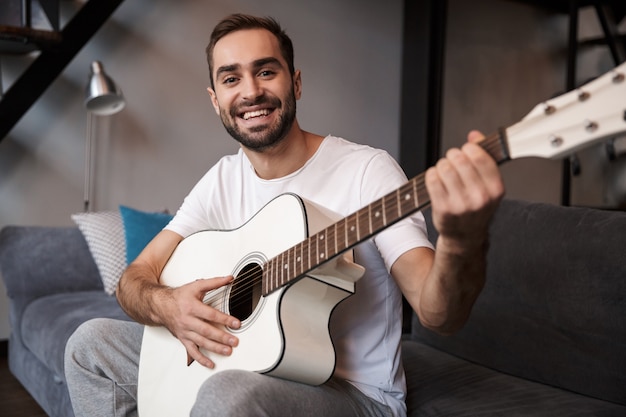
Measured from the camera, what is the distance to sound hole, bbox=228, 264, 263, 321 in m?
1.52

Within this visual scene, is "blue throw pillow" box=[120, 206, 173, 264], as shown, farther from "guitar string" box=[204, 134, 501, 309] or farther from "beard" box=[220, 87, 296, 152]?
"guitar string" box=[204, 134, 501, 309]

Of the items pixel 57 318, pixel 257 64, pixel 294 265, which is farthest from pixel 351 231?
pixel 57 318

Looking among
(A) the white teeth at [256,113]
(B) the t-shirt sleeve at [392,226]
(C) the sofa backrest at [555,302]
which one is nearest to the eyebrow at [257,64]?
(A) the white teeth at [256,113]

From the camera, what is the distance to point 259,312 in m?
1.45

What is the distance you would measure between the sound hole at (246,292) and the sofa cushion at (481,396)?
1.59ft

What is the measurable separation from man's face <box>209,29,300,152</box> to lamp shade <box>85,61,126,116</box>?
1.57 meters

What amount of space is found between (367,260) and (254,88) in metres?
0.50

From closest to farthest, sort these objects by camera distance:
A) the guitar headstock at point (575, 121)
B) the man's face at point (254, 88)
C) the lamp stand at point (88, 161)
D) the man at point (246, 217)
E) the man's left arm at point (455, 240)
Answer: the guitar headstock at point (575, 121)
the man's left arm at point (455, 240)
the man at point (246, 217)
the man's face at point (254, 88)
the lamp stand at point (88, 161)

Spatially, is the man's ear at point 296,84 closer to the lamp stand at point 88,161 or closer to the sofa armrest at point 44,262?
the sofa armrest at point 44,262

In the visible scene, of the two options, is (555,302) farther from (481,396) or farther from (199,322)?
(199,322)

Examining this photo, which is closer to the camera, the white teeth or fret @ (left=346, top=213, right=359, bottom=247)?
fret @ (left=346, top=213, right=359, bottom=247)

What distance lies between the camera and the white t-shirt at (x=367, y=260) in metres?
1.57

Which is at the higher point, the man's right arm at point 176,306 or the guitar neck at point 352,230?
the guitar neck at point 352,230

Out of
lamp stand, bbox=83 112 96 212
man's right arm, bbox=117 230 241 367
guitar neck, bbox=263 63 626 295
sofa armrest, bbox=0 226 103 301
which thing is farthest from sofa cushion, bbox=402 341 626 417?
lamp stand, bbox=83 112 96 212
